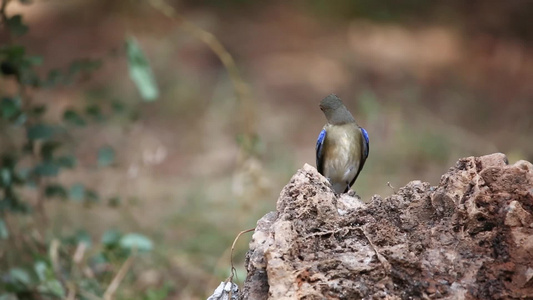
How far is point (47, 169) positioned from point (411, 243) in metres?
2.45

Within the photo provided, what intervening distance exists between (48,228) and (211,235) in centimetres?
161

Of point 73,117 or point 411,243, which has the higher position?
→ point 73,117

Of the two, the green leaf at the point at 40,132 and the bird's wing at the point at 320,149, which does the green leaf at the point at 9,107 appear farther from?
the bird's wing at the point at 320,149

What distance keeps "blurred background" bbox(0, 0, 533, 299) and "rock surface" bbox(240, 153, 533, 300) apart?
1.79 metres

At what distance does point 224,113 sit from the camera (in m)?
8.44

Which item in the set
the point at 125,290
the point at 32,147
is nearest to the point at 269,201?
A: the point at 125,290

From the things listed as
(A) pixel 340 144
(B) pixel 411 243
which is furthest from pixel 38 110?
(B) pixel 411 243

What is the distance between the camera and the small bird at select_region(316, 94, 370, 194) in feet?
12.0

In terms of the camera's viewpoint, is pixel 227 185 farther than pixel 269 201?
Yes

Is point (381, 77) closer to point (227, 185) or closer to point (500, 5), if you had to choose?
point (500, 5)

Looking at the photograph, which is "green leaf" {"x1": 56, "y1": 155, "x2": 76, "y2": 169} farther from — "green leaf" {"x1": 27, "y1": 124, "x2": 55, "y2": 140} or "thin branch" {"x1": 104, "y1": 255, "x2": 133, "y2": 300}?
"thin branch" {"x1": 104, "y1": 255, "x2": 133, "y2": 300}

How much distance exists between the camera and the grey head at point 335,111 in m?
3.57

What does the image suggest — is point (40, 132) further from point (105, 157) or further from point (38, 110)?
point (105, 157)

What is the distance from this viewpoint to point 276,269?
6.94 feet
